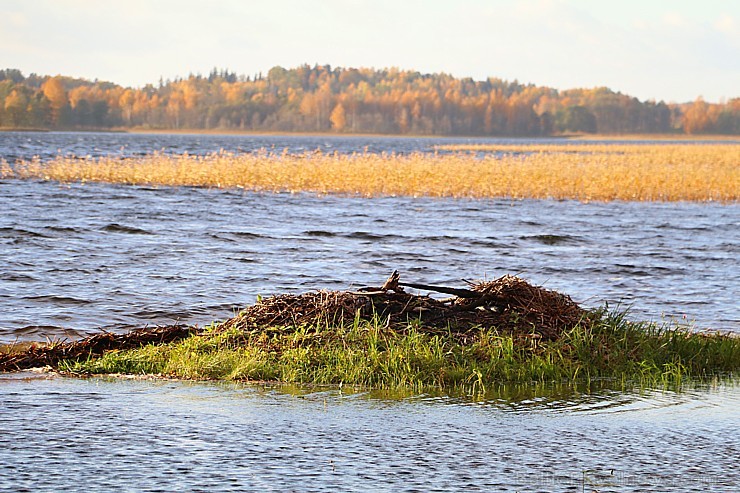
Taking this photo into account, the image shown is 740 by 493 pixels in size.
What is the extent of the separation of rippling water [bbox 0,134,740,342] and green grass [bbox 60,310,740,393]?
149 inches

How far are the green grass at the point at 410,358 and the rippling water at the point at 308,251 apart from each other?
3.79 meters

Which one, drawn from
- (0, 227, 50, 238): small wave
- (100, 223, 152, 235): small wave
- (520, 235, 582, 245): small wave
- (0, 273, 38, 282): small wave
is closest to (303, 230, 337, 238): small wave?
(100, 223, 152, 235): small wave

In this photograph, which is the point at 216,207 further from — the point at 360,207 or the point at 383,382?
the point at 383,382

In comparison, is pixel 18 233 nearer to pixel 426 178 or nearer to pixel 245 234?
pixel 245 234

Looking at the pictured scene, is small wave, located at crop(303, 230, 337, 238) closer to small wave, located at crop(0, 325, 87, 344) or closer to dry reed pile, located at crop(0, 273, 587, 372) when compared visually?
A: small wave, located at crop(0, 325, 87, 344)

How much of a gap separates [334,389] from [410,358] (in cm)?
85

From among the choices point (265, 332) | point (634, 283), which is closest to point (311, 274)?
point (634, 283)

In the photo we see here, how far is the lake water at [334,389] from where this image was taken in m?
6.21

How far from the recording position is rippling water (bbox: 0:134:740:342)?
52.4 feet

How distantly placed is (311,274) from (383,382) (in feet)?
37.6

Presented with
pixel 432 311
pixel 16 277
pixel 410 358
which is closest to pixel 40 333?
pixel 432 311

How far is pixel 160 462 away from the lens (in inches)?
248

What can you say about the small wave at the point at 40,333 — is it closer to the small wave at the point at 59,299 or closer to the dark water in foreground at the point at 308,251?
the dark water in foreground at the point at 308,251

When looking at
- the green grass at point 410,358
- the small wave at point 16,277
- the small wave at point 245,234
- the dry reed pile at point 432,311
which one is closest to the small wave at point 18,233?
the small wave at point 245,234
